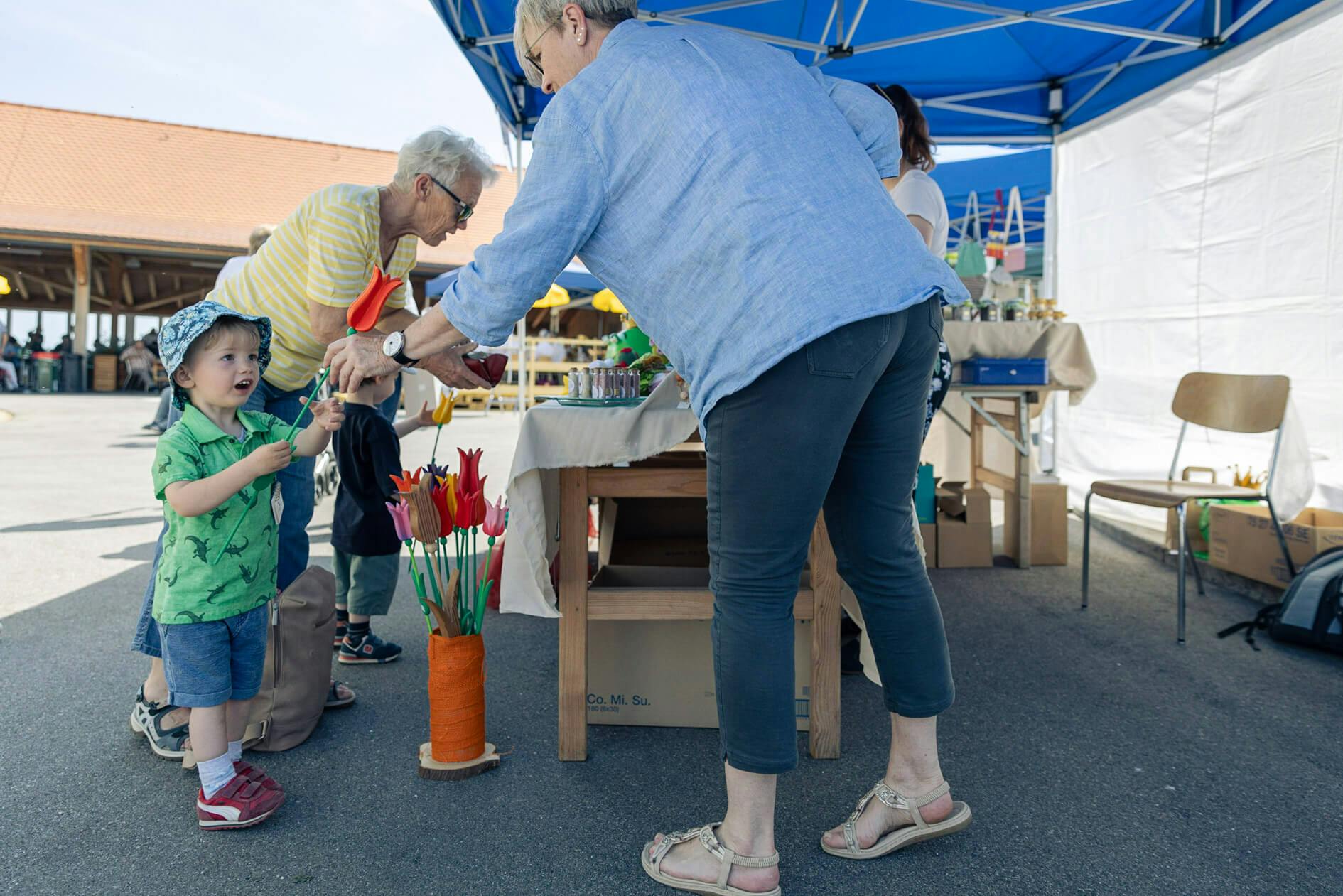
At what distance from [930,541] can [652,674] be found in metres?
2.16

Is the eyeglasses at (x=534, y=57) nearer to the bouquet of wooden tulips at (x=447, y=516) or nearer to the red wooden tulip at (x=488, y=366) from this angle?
the red wooden tulip at (x=488, y=366)

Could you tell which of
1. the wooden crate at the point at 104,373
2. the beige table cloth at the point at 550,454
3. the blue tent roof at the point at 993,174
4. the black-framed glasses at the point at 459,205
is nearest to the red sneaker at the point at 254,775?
the beige table cloth at the point at 550,454

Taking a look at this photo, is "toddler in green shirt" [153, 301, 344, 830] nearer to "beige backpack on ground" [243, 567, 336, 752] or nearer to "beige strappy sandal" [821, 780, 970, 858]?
"beige backpack on ground" [243, 567, 336, 752]

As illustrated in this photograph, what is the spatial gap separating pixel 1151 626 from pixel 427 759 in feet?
8.05

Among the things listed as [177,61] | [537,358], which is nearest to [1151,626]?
[177,61]

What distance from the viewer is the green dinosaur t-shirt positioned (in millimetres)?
1677

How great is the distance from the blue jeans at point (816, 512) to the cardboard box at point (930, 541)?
8.01 ft

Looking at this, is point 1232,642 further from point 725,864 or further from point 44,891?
point 44,891

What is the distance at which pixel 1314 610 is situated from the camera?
2.72 metres

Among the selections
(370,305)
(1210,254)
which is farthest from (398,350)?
(1210,254)

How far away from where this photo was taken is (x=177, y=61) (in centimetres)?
849

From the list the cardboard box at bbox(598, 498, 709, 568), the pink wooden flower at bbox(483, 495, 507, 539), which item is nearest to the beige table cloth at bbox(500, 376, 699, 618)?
the pink wooden flower at bbox(483, 495, 507, 539)

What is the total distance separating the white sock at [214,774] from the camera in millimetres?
1660

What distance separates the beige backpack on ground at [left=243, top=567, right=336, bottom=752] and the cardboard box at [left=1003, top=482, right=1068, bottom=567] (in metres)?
3.06
